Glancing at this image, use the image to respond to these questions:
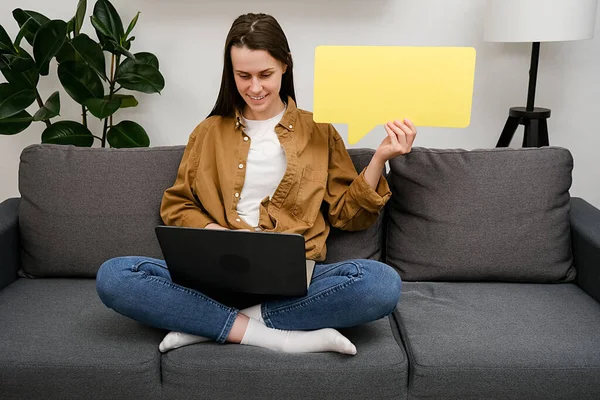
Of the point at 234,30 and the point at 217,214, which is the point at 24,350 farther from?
the point at 234,30

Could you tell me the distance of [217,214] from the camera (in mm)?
1860

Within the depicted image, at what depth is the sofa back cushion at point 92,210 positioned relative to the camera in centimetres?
198

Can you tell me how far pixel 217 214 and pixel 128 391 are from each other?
54 centimetres

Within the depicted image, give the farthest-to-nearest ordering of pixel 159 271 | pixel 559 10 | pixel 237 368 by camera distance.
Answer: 1. pixel 559 10
2. pixel 159 271
3. pixel 237 368

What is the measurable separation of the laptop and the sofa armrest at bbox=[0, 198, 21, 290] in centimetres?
65

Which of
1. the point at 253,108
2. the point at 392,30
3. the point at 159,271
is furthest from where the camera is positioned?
the point at 392,30

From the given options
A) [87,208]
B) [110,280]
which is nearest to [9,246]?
[87,208]

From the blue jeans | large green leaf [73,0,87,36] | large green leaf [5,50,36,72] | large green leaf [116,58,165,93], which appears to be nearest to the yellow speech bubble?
the blue jeans

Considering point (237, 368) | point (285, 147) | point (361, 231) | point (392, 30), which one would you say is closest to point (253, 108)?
point (285, 147)

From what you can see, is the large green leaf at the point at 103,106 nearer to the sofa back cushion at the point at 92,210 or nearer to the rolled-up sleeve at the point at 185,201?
the sofa back cushion at the point at 92,210

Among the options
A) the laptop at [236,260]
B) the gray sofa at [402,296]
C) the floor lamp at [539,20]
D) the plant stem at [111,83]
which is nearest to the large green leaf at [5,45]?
the plant stem at [111,83]

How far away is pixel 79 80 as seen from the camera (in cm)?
246

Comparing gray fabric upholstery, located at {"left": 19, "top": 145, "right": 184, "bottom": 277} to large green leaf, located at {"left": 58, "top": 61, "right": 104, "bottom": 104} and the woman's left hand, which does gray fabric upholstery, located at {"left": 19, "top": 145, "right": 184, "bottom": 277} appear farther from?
the woman's left hand

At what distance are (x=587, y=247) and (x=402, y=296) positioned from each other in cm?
58
